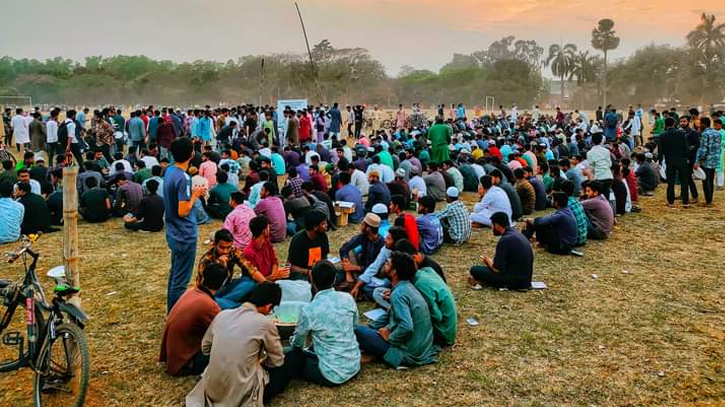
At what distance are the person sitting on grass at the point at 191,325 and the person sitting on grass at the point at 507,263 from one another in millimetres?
3376

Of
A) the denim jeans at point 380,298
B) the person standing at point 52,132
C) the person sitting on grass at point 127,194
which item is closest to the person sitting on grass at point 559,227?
the denim jeans at point 380,298

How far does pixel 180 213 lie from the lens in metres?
4.94

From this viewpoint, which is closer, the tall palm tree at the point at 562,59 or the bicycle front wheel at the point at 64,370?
the bicycle front wheel at the point at 64,370

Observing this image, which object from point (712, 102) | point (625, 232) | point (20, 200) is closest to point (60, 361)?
point (20, 200)

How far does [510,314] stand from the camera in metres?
5.79

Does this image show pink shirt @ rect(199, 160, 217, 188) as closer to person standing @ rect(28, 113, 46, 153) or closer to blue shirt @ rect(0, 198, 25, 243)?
blue shirt @ rect(0, 198, 25, 243)

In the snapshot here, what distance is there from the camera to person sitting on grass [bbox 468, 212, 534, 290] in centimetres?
621

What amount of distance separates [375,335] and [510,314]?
1.89m

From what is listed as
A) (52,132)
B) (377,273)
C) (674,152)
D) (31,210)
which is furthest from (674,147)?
(52,132)

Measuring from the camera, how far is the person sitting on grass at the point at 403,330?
14.6 ft

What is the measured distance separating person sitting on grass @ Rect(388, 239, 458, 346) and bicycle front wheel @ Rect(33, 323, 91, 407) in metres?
2.67

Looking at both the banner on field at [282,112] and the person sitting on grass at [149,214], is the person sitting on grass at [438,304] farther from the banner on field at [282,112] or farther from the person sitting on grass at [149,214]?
the banner on field at [282,112]

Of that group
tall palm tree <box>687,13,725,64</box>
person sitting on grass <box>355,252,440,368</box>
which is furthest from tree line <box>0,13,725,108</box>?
person sitting on grass <box>355,252,440,368</box>

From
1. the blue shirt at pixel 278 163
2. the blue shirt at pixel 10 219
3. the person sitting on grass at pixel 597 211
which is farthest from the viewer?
the blue shirt at pixel 278 163
